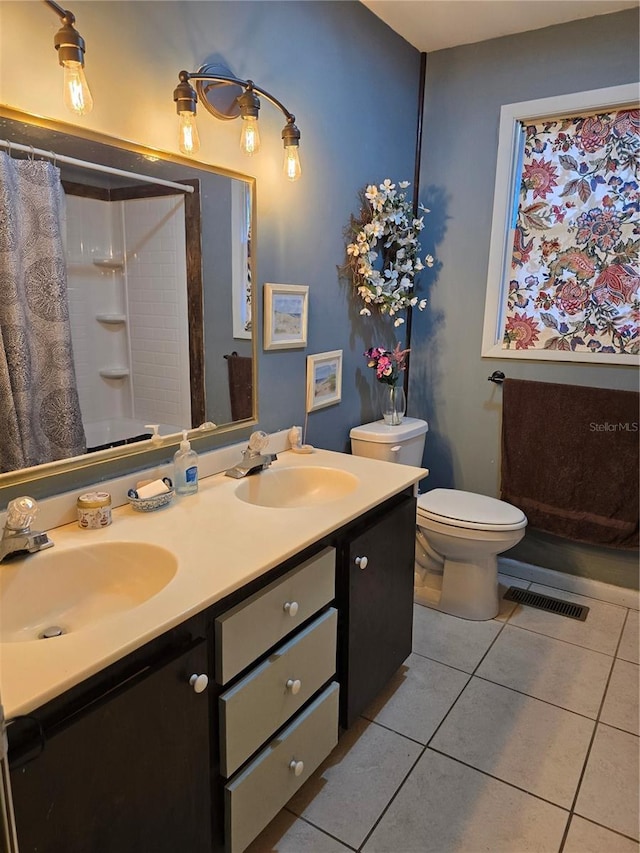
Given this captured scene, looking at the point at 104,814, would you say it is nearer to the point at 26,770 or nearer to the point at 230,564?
the point at 26,770

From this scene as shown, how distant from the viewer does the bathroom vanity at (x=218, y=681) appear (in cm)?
88

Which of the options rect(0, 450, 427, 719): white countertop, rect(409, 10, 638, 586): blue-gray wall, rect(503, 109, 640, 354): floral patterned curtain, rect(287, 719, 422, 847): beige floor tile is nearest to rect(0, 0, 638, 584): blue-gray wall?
rect(409, 10, 638, 586): blue-gray wall

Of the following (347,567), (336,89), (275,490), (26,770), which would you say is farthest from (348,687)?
(336,89)

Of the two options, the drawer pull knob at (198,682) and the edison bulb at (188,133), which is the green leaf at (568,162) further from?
the drawer pull knob at (198,682)

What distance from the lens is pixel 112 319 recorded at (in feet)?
4.91

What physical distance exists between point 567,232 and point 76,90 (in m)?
2.12

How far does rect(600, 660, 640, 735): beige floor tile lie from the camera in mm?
1896

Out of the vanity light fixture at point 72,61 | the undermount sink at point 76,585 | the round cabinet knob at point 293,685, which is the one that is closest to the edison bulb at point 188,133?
the vanity light fixture at point 72,61

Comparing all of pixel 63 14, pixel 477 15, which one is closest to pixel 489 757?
pixel 63 14

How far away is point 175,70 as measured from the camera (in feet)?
5.14

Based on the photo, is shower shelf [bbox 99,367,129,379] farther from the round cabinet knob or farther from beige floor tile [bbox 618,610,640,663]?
beige floor tile [bbox 618,610,640,663]

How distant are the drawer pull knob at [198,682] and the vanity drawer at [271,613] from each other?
8 centimetres

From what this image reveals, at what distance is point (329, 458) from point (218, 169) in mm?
1018

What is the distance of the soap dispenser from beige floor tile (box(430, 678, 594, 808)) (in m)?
1.11
